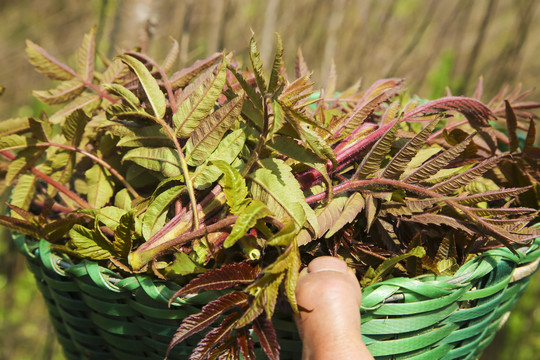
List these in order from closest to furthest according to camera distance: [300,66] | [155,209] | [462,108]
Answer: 1. [155,209]
2. [462,108]
3. [300,66]

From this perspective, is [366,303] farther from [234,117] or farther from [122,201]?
[122,201]

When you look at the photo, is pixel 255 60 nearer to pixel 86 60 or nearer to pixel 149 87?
pixel 149 87

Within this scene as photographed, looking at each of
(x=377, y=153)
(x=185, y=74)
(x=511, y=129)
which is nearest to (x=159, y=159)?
(x=185, y=74)

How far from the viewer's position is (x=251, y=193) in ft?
1.84

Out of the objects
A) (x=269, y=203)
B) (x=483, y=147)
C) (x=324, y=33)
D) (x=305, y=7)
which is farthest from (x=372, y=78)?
(x=269, y=203)

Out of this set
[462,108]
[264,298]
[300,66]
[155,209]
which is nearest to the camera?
[264,298]

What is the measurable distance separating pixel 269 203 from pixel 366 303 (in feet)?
0.50

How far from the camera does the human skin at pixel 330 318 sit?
18.1 inches

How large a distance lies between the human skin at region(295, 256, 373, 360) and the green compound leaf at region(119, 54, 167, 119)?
0.93 ft

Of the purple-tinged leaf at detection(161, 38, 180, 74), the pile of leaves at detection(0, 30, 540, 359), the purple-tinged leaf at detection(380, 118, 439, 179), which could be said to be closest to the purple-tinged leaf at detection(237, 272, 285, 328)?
the pile of leaves at detection(0, 30, 540, 359)

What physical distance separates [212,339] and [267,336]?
6 cm

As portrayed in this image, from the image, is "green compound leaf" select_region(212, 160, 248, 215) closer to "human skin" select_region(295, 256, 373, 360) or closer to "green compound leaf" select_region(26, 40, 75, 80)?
"human skin" select_region(295, 256, 373, 360)

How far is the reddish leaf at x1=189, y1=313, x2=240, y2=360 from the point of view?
482 mm

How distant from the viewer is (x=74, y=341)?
72 cm
